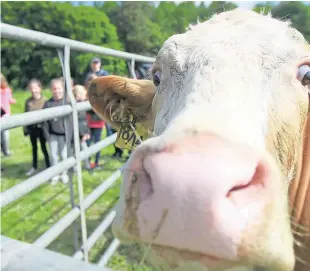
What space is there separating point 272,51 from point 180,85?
0.44m

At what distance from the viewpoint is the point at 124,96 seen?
276 centimetres

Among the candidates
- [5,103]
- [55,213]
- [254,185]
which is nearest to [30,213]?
[55,213]

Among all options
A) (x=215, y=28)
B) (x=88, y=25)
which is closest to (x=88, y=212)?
(x=215, y=28)

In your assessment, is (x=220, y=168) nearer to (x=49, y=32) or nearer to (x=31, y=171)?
(x=31, y=171)

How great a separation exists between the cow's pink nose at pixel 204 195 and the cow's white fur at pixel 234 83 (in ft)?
0.23

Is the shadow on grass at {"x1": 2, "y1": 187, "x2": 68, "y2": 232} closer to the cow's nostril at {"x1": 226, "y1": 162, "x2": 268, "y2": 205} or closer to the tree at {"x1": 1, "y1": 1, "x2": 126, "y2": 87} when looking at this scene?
the cow's nostril at {"x1": 226, "y1": 162, "x2": 268, "y2": 205}

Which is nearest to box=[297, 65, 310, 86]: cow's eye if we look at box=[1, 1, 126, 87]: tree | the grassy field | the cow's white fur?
the cow's white fur

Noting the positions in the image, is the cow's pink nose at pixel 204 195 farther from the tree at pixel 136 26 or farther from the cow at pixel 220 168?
the tree at pixel 136 26

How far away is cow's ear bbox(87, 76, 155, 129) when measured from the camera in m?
2.72

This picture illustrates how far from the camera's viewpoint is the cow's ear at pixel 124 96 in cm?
272

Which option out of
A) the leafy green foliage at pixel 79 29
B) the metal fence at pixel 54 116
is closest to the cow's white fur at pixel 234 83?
the metal fence at pixel 54 116

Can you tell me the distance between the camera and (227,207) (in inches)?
41.6

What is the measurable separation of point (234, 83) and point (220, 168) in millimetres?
518

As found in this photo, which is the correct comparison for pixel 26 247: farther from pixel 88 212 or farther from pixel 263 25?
pixel 88 212
